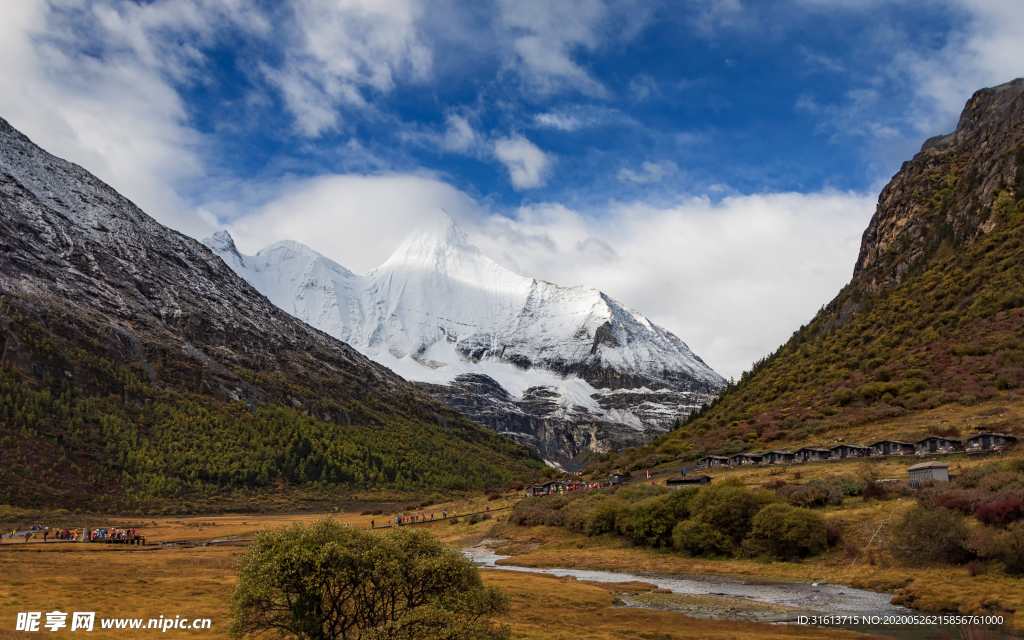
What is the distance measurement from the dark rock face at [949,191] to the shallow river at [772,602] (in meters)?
102

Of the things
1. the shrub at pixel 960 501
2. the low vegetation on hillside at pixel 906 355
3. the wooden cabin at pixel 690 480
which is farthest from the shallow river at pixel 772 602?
the low vegetation on hillside at pixel 906 355

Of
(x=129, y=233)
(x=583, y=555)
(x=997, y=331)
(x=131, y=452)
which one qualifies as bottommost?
(x=583, y=555)

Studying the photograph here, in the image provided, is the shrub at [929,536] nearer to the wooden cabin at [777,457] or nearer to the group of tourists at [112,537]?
the wooden cabin at [777,457]

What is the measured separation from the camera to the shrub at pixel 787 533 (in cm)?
4703

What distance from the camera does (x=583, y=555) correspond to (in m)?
59.1

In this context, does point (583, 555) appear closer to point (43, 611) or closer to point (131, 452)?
point (43, 611)

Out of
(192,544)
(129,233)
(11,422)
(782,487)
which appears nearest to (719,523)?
(782,487)

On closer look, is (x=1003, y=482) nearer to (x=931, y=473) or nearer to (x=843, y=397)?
(x=931, y=473)

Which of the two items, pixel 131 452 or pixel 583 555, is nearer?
pixel 583 555

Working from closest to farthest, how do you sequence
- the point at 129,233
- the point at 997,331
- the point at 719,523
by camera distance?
the point at 719,523
the point at 997,331
the point at 129,233

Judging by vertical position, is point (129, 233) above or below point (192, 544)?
above

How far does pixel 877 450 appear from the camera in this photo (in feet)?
235

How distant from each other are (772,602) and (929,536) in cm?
1048

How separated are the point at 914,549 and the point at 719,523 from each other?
1576 centimetres
